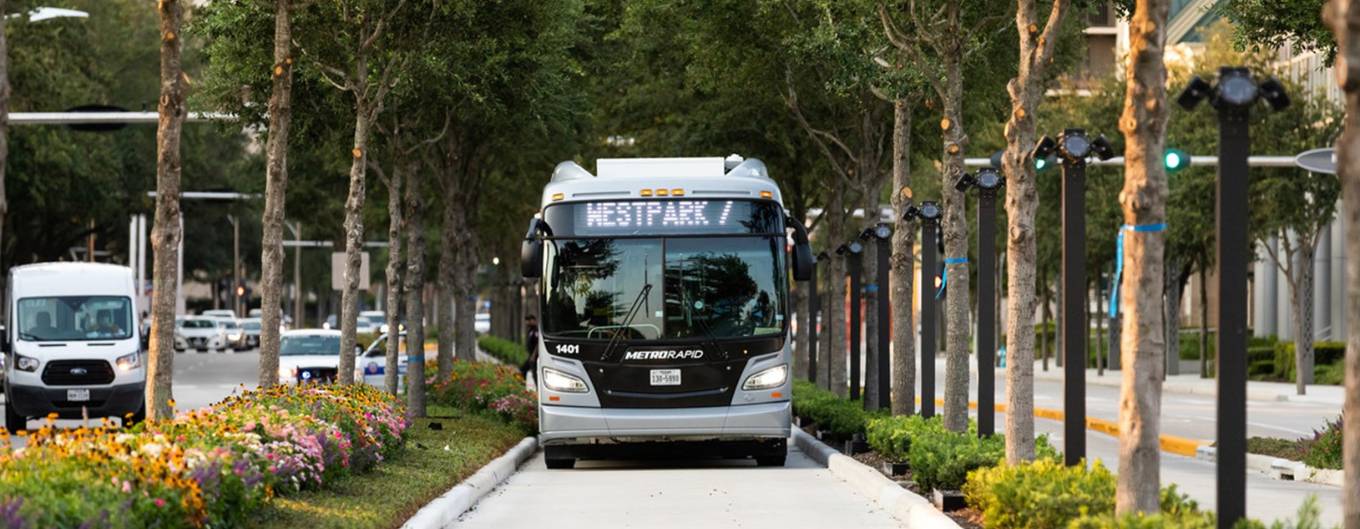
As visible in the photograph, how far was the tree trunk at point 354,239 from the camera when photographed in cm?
2422

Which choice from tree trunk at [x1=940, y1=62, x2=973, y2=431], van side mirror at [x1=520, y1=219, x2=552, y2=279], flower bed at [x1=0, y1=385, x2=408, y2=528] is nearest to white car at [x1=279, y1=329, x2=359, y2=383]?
van side mirror at [x1=520, y1=219, x2=552, y2=279]

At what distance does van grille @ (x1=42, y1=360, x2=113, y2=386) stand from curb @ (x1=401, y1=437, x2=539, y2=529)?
30.9 feet

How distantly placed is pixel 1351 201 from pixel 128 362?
2669 cm

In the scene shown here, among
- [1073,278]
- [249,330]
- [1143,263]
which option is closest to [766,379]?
[1073,278]

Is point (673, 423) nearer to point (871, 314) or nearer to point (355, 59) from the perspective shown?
point (355, 59)

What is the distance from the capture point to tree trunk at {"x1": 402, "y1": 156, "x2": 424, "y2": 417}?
2883 cm

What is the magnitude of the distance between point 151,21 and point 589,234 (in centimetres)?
5844

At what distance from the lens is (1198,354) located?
7231 cm

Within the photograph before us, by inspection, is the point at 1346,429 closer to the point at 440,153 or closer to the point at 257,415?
the point at 257,415

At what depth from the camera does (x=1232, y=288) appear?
34.8 feet

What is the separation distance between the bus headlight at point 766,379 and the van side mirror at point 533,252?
253cm

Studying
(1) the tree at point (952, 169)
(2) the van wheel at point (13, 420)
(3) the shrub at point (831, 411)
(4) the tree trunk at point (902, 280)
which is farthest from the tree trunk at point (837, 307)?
(2) the van wheel at point (13, 420)

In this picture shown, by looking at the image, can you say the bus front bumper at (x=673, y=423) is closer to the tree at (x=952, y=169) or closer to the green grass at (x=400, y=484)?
the green grass at (x=400, y=484)

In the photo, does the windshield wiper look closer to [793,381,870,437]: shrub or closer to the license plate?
the license plate
